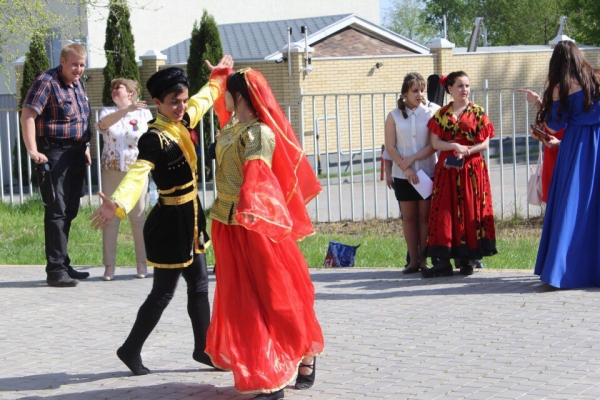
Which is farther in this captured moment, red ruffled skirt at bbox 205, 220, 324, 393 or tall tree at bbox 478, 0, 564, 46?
tall tree at bbox 478, 0, 564, 46

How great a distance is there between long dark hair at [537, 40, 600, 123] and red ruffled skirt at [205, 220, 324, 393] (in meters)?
3.45

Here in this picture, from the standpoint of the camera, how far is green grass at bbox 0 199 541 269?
1001cm

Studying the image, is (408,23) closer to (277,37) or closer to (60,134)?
(277,37)

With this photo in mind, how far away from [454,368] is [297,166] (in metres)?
1.54

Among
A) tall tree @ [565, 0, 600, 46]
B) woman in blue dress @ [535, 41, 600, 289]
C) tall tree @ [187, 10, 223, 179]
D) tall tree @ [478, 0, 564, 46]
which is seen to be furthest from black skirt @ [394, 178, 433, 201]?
tall tree @ [478, 0, 564, 46]

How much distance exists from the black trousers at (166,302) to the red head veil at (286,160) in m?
0.73

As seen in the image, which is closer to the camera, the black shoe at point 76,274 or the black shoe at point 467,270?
the black shoe at point 467,270

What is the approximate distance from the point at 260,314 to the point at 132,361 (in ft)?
3.41

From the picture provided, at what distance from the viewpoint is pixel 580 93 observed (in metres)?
7.59

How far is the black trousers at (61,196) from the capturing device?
28.0 feet

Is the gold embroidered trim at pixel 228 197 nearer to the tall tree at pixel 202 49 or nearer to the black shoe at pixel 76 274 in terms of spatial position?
the black shoe at pixel 76 274

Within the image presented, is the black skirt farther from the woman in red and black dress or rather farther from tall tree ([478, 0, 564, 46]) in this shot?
tall tree ([478, 0, 564, 46])

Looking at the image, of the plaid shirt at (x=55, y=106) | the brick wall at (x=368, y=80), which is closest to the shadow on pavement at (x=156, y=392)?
the plaid shirt at (x=55, y=106)

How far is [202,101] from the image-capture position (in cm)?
588
